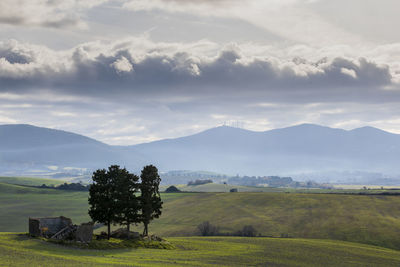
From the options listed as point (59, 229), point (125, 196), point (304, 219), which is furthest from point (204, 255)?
point (304, 219)

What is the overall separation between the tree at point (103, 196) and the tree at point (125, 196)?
118 centimetres

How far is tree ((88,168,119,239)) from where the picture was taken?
104938mm

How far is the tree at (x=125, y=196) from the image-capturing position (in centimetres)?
10619

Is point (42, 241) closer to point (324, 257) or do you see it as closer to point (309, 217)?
point (324, 257)

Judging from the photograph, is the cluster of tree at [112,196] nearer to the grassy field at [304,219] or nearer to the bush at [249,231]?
the grassy field at [304,219]

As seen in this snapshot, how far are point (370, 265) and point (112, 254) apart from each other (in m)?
48.4

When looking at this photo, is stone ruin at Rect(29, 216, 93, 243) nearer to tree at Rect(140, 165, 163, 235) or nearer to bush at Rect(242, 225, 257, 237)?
tree at Rect(140, 165, 163, 235)

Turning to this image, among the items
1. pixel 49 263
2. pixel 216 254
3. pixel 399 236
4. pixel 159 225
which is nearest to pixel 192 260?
pixel 216 254

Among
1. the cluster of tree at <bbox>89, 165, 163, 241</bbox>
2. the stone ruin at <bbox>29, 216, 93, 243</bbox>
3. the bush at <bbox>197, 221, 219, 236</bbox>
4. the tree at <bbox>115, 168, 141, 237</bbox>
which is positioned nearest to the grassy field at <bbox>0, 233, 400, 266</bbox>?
the stone ruin at <bbox>29, 216, 93, 243</bbox>

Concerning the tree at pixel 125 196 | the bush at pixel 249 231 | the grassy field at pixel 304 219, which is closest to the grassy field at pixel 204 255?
the tree at pixel 125 196

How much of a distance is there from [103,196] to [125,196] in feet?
16.3

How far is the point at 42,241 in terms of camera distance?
296ft

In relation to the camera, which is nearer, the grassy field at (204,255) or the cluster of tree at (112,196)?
the grassy field at (204,255)

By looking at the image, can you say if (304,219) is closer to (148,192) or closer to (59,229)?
(148,192)
